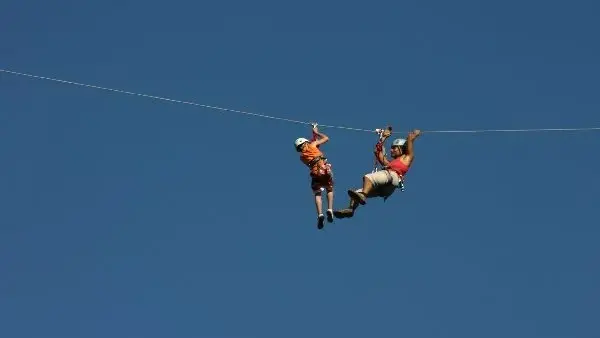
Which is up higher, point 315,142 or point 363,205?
point 315,142

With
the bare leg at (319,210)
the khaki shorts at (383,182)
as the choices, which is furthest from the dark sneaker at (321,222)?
the khaki shorts at (383,182)

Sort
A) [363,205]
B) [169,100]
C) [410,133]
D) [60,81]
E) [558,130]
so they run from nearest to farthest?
[60,81] < [169,100] < [558,130] < [363,205] < [410,133]

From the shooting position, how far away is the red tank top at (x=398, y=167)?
1598cm

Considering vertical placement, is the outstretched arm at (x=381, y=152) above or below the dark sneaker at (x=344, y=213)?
→ above

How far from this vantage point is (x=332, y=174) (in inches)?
630

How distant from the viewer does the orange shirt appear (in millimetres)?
16016

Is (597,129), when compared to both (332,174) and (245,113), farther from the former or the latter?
(245,113)

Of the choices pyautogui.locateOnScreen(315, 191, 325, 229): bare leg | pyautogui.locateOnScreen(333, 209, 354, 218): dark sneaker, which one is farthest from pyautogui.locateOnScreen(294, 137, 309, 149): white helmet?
pyautogui.locateOnScreen(333, 209, 354, 218): dark sneaker

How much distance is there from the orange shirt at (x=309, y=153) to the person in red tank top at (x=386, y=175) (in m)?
0.94

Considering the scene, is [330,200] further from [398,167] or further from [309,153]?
[398,167]

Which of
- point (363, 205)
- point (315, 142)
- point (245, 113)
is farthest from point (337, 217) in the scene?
point (245, 113)

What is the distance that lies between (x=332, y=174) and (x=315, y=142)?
0.60 m

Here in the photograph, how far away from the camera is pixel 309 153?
52.6ft

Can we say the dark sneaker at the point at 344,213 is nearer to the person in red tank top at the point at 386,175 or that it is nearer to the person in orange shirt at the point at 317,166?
the person in red tank top at the point at 386,175
